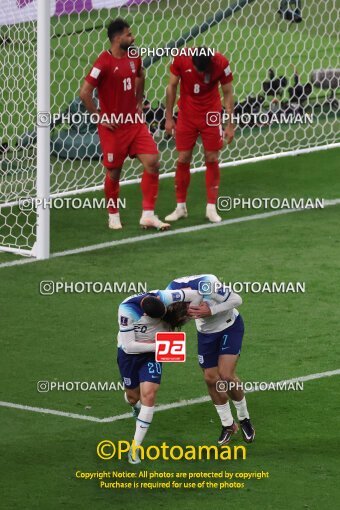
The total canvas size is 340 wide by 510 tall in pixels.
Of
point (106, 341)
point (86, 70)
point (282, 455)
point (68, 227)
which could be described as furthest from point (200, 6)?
point (282, 455)

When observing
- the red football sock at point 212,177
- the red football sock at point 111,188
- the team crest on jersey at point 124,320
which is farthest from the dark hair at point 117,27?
the team crest on jersey at point 124,320

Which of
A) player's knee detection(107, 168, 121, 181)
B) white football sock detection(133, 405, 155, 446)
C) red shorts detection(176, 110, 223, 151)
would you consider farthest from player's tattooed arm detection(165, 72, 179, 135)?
white football sock detection(133, 405, 155, 446)

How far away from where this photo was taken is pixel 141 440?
11.6 meters

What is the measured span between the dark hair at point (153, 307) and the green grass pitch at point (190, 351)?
3.34 ft

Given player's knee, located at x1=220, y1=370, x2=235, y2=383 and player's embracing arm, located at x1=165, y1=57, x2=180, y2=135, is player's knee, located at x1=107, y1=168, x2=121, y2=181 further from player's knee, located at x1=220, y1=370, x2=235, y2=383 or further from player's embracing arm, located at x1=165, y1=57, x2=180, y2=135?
player's knee, located at x1=220, y1=370, x2=235, y2=383

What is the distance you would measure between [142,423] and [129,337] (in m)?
0.67

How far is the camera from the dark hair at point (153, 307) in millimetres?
11578

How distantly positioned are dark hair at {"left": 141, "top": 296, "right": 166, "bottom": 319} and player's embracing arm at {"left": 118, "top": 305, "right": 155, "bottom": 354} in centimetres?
21

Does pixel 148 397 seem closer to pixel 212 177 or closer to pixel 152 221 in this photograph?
pixel 152 221

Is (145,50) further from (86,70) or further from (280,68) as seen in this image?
(280,68)

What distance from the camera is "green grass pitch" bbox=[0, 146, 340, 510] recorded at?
11148mm

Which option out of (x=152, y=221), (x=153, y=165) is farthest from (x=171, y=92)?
(x=152, y=221)

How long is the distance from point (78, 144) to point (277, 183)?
8.00ft

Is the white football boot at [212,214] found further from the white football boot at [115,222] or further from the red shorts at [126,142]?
the red shorts at [126,142]
